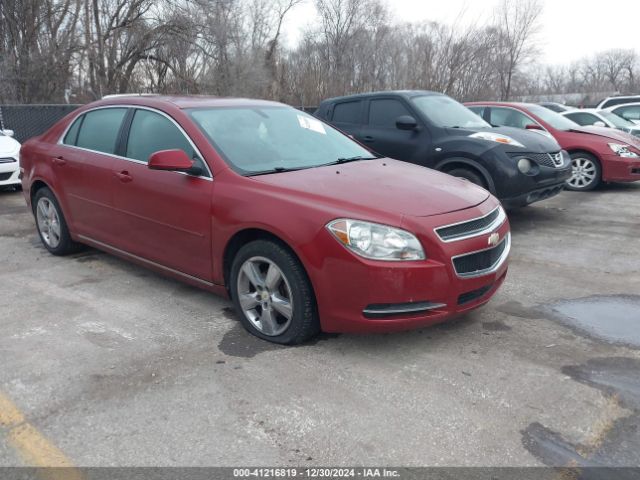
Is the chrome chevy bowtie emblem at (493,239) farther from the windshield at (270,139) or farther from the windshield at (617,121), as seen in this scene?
the windshield at (617,121)

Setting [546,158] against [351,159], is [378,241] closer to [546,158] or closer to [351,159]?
[351,159]

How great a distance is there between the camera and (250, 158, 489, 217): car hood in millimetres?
3465

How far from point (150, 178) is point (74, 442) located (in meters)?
2.20

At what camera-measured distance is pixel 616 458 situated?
8.30ft

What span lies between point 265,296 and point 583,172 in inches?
312

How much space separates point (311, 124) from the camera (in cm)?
483

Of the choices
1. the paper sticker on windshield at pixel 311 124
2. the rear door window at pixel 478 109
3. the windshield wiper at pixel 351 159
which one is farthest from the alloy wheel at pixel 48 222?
the rear door window at pixel 478 109

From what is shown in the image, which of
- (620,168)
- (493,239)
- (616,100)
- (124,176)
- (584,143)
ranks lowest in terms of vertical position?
(493,239)

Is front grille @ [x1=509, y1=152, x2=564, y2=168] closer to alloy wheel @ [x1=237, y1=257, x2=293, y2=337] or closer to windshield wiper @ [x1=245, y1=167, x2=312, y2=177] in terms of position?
windshield wiper @ [x1=245, y1=167, x2=312, y2=177]

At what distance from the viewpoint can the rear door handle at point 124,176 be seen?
4481 mm

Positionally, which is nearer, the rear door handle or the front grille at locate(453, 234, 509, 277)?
the front grille at locate(453, 234, 509, 277)

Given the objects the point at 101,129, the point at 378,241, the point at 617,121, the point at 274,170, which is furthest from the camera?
the point at 617,121

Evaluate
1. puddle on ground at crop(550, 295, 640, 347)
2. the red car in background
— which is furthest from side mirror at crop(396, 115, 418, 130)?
puddle on ground at crop(550, 295, 640, 347)

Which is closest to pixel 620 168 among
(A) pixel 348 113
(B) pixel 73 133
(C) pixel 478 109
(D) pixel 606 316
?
(C) pixel 478 109
